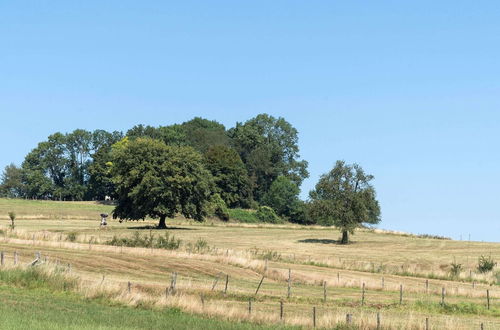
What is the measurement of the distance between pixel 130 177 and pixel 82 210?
32003 mm

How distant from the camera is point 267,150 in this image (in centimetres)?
17862

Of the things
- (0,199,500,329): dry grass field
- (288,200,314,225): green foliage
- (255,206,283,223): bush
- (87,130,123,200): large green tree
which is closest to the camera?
(0,199,500,329): dry grass field

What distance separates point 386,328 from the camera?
95.1 ft

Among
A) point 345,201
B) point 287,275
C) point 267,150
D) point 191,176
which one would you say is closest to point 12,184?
point 267,150

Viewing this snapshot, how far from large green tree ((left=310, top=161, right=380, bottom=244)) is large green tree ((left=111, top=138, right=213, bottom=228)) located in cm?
1607

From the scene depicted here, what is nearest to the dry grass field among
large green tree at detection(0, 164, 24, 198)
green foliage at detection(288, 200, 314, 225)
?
green foliage at detection(288, 200, 314, 225)

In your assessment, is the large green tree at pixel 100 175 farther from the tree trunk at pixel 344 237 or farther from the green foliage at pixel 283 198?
the tree trunk at pixel 344 237

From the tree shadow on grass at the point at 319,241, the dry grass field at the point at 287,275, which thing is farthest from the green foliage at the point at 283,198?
the tree shadow on grass at the point at 319,241

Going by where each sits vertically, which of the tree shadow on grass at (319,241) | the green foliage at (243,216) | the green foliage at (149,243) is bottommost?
the green foliage at (149,243)

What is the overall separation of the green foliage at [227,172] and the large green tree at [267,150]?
15243mm

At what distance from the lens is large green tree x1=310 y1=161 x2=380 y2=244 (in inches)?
3711

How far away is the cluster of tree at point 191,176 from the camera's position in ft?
319

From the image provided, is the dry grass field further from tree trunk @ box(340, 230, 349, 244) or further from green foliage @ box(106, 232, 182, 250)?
tree trunk @ box(340, 230, 349, 244)

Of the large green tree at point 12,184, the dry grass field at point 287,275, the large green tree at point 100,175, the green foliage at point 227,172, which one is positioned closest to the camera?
the dry grass field at point 287,275
